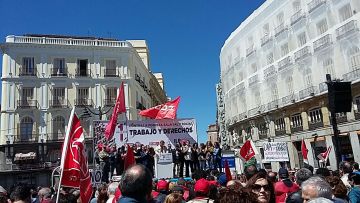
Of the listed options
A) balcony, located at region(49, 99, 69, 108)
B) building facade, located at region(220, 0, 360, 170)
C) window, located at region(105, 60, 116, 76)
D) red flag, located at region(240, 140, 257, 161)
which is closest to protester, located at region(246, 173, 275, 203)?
red flag, located at region(240, 140, 257, 161)

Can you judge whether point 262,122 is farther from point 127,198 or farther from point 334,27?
point 127,198

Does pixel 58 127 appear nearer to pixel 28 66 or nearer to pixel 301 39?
pixel 28 66

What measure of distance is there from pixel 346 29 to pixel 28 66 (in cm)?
3067

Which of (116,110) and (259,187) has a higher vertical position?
(116,110)

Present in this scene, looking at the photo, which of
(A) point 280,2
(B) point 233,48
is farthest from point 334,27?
(B) point 233,48

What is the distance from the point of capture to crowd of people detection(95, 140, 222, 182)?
496 inches

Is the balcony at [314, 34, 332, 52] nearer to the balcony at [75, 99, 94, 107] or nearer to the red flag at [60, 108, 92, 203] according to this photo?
the balcony at [75, 99, 94, 107]

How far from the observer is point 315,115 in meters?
32.1

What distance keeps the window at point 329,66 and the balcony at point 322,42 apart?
1.27 metres

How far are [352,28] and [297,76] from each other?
24.5 ft

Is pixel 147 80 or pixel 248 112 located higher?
pixel 147 80

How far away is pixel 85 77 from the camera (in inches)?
1551

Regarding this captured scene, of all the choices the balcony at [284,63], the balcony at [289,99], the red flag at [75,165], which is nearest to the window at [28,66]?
the balcony at [284,63]

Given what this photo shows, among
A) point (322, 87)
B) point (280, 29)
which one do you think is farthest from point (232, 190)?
point (280, 29)
